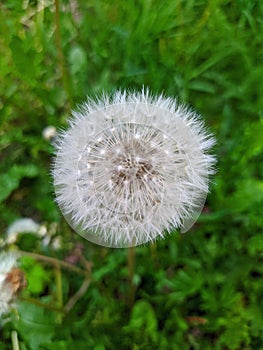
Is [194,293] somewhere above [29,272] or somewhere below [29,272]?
above

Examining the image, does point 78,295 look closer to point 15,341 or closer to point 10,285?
point 15,341

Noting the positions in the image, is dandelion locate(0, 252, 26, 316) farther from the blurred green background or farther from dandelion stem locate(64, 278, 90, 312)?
dandelion stem locate(64, 278, 90, 312)

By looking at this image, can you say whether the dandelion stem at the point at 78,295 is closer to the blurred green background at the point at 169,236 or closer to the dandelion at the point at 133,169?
the blurred green background at the point at 169,236

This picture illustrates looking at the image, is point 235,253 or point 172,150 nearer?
point 172,150

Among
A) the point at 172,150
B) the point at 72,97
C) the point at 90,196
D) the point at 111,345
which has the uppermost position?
the point at 72,97

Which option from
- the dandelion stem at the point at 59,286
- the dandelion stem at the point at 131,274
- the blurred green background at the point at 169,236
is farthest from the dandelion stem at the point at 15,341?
the dandelion stem at the point at 131,274

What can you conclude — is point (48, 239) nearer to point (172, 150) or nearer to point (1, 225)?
point (1, 225)

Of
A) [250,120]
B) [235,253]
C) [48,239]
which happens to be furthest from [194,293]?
[250,120]
